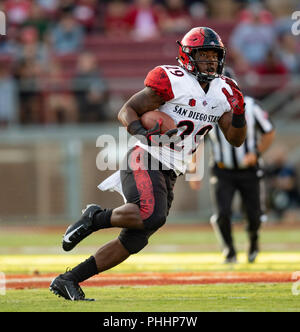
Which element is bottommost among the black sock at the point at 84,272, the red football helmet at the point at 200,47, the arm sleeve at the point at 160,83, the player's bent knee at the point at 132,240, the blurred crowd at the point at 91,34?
the black sock at the point at 84,272

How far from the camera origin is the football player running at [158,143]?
4859 mm

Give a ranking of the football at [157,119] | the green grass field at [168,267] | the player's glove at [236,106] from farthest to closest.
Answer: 1. the player's glove at [236,106]
2. the football at [157,119]
3. the green grass field at [168,267]

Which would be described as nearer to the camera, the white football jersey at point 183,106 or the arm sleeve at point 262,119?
the white football jersey at point 183,106

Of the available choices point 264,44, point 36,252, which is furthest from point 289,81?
point 36,252

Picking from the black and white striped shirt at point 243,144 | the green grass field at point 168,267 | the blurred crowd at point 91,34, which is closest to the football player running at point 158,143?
the green grass field at point 168,267

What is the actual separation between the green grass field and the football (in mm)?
1046

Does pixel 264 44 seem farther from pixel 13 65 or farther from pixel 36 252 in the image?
pixel 36 252

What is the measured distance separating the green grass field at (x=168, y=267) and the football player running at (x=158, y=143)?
0.31 metres

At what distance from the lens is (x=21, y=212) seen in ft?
45.1

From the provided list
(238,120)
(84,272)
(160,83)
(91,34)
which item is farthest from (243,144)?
(91,34)

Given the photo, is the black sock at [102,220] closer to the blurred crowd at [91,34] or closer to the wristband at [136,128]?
the wristband at [136,128]

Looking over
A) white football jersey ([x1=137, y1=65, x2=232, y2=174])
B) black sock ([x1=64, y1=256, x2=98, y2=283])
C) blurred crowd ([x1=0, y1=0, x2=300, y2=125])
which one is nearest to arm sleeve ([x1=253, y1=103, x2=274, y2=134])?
Answer: white football jersey ([x1=137, y1=65, x2=232, y2=174])

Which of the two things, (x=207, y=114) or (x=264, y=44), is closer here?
(x=207, y=114)
